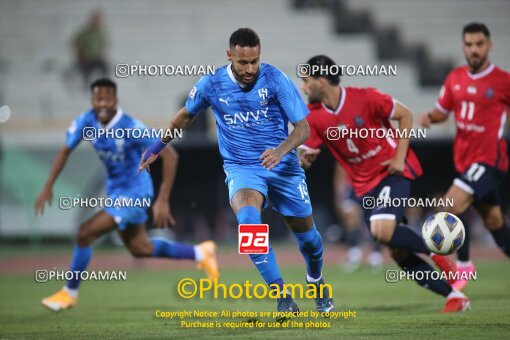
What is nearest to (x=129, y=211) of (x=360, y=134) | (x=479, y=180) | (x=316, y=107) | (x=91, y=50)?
(x=316, y=107)

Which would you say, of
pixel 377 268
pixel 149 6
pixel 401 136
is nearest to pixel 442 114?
pixel 401 136

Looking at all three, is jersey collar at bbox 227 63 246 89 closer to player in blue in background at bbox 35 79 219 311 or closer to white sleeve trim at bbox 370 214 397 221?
white sleeve trim at bbox 370 214 397 221

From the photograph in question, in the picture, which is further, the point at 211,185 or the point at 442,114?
the point at 211,185

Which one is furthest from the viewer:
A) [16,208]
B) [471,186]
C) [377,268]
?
[16,208]

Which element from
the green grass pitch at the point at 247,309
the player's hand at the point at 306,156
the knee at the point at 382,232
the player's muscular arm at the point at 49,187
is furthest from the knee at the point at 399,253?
the player's muscular arm at the point at 49,187

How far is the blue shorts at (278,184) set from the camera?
731cm

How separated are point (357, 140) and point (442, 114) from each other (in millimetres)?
1788

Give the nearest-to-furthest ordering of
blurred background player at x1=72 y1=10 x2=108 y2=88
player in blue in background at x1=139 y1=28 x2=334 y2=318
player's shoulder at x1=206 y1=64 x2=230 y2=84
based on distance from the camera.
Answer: player in blue in background at x1=139 y1=28 x2=334 y2=318 < player's shoulder at x1=206 y1=64 x2=230 y2=84 < blurred background player at x1=72 y1=10 x2=108 y2=88

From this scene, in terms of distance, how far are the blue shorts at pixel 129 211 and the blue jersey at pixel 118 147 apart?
0.04 meters

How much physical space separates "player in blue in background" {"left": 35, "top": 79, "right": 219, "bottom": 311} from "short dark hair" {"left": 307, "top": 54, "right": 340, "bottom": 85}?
2201 mm

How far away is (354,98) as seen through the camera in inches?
330

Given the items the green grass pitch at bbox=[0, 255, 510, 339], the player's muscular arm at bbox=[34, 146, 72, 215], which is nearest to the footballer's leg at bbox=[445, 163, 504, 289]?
the green grass pitch at bbox=[0, 255, 510, 339]

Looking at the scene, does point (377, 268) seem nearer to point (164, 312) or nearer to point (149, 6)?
point (164, 312)

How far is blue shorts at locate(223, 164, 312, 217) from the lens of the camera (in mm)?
7309
